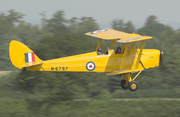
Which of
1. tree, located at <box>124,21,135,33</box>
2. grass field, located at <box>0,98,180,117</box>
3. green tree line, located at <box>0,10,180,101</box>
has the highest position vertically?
tree, located at <box>124,21,135,33</box>

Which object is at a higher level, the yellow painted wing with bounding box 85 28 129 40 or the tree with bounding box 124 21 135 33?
the tree with bounding box 124 21 135 33

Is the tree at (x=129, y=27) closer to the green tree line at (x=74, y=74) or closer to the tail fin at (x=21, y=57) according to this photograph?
the green tree line at (x=74, y=74)

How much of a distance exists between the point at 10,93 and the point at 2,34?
106ft

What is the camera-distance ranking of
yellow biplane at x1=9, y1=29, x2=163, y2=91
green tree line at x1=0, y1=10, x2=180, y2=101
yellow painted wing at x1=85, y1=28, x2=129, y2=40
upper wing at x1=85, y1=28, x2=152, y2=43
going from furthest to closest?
green tree line at x1=0, y1=10, x2=180, y2=101 → yellow painted wing at x1=85, y1=28, x2=129, y2=40 → yellow biplane at x1=9, y1=29, x2=163, y2=91 → upper wing at x1=85, y1=28, x2=152, y2=43

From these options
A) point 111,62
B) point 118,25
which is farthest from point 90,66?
point 118,25

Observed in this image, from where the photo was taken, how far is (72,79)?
27.6m

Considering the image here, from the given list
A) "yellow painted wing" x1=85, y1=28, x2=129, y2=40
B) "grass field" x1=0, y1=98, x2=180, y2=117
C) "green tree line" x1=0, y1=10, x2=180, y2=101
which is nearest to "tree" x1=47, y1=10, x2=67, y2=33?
"green tree line" x1=0, y1=10, x2=180, y2=101

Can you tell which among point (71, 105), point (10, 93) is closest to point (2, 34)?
point (10, 93)

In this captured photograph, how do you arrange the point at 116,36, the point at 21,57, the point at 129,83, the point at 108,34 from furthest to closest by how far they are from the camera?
the point at 108,34 < the point at 21,57 < the point at 116,36 < the point at 129,83

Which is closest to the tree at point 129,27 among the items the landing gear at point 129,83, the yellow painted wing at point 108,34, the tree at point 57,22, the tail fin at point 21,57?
the tree at point 57,22

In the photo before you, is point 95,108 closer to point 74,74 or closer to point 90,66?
point 74,74

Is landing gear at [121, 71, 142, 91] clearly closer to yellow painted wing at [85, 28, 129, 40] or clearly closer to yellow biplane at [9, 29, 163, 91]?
yellow biplane at [9, 29, 163, 91]

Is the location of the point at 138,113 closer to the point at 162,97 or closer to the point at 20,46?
the point at 162,97

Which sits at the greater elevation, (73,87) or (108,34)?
(108,34)
